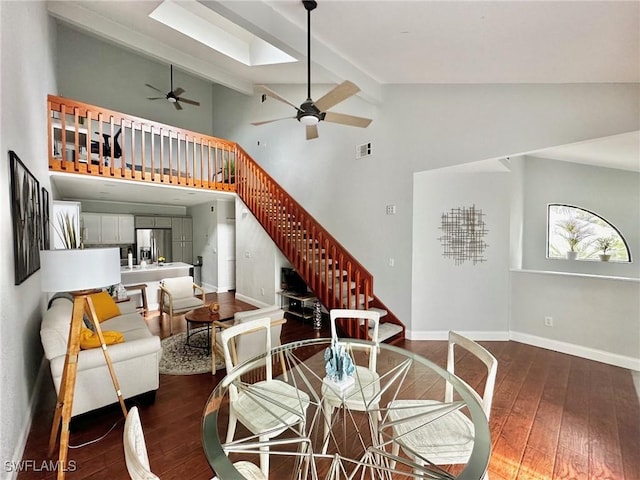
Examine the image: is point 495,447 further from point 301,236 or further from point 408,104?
point 408,104

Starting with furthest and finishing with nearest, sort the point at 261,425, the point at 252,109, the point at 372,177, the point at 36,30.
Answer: the point at 252,109 → the point at 372,177 → the point at 36,30 → the point at 261,425

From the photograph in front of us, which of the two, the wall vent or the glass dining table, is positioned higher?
the wall vent

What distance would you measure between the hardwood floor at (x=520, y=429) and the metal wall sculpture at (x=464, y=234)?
59.9 inches

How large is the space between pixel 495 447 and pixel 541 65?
129 inches

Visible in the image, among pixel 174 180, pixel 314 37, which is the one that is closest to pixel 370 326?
pixel 314 37

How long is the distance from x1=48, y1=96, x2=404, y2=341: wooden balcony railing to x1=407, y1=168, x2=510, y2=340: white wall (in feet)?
1.94

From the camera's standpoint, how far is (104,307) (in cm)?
363

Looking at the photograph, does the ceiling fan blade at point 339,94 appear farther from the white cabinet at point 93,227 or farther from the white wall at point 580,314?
the white cabinet at point 93,227

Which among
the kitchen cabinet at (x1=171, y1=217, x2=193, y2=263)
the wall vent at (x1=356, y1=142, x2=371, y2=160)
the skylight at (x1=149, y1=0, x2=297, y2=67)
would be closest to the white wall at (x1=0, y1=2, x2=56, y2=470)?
the skylight at (x1=149, y1=0, x2=297, y2=67)

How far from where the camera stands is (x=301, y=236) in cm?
483

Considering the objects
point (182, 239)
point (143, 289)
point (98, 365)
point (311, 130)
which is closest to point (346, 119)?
point (311, 130)

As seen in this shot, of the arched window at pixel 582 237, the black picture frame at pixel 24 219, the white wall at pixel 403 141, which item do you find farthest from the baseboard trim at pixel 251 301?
the arched window at pixel 582 237

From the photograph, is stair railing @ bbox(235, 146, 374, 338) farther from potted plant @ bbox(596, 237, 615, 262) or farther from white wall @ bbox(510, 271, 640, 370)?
potted plant @ bbox(596, 237, 615, 262)

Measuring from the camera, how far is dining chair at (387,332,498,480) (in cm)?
142
